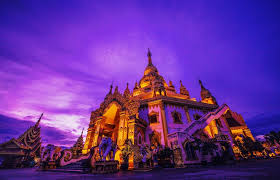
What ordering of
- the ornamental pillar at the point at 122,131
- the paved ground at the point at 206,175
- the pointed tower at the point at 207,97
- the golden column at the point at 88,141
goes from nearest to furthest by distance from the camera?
the paved ground at the point at 206,175, the ornamental pillar at the point at 122,131, the golden column at the point at 88,141, the pointed tower at the point at 207,97

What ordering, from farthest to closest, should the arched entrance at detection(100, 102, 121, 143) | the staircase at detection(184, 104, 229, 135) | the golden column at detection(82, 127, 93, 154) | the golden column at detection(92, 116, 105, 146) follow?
the arched entrance at detection(100, 102, 121, 143)
the golden column at detection(92, 116, 105, 146)
the golden column at detection(82, 127, 93, 154)
the staircase at detection(184, 104, 229, 135)

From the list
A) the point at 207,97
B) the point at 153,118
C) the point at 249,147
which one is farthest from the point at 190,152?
the point at 207,97

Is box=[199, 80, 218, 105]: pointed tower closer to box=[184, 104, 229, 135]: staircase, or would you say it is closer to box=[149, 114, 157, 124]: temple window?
box=[184, 104, 229, 135]: staircase

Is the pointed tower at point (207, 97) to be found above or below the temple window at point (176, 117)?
above

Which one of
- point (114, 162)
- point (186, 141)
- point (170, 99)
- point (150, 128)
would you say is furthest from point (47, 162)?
point (170, 99)

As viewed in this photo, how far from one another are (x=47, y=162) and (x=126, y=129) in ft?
24.5

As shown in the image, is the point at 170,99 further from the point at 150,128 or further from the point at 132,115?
the point at 132,115

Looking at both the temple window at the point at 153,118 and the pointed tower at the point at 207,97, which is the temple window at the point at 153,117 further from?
the pointed tower at the point at 207,97

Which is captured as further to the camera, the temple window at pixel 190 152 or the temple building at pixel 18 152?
the temple building at pixel 18 152

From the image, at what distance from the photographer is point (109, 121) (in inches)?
686

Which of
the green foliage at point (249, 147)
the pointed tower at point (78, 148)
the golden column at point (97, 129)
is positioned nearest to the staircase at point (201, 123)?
the green foliage at point (249, 147)

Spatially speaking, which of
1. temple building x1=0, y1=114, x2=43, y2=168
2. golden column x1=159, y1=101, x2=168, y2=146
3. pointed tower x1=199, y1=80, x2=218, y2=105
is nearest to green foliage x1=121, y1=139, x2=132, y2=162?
golden column x1=159, y1=101, x2=168, y2=146

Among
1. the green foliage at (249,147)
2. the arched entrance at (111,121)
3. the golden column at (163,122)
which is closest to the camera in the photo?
the golden column at (163,122)

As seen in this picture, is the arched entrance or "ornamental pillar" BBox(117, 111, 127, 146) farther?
the arched entrance
